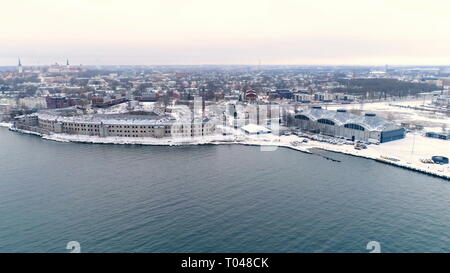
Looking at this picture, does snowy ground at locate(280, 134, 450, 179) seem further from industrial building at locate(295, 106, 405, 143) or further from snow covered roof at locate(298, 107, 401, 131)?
snow covered roof at locate(298, 107, 401, 131)

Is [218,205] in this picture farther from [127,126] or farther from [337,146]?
[127,126]

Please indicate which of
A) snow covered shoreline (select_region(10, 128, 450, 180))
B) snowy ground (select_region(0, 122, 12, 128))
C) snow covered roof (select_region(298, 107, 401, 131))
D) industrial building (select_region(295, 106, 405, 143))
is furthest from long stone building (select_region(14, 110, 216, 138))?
snow covered roof (select_region(298, 107, 401, 131))

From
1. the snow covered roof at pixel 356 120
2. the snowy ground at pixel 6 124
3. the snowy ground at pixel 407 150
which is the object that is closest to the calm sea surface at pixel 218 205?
the snowy ground at pixel 407 150

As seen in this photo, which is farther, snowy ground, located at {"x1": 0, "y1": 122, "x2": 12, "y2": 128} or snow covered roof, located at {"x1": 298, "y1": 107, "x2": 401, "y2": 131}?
snowy ground, located at {"x1": 0, "y1": 122, "x2": 12, "y2": 128}

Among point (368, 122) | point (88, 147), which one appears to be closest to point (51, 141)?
point (88, 147)

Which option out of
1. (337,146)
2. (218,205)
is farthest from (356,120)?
(218,205)
